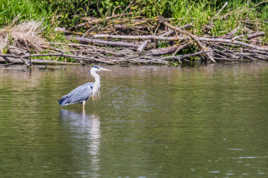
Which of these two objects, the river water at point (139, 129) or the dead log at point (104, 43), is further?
the dead log at point (104, 43)

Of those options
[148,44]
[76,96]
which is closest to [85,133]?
[76,96]

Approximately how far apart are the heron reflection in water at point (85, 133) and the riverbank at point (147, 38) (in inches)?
434

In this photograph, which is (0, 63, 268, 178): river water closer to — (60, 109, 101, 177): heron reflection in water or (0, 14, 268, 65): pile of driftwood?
(60, 109, 101, 177): heron reflection in water

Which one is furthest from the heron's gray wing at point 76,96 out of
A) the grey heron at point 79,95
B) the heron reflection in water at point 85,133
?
the heron reflection in water at point 85,133

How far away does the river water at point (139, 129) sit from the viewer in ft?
25.8

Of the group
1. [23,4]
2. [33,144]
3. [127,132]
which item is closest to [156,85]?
[127,132]

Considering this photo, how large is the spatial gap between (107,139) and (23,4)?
52.5ft

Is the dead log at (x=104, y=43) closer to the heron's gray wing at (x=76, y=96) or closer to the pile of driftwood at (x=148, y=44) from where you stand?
the pile of driftwood at (x=148, y=44)

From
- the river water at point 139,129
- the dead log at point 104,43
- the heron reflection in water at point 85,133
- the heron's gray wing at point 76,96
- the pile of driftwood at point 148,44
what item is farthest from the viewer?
the dead log at point 104,43

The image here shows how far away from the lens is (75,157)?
8.43 meters

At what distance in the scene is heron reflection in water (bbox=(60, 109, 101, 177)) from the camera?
8190 mm

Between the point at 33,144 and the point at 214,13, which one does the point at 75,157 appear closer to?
the point at 33,144

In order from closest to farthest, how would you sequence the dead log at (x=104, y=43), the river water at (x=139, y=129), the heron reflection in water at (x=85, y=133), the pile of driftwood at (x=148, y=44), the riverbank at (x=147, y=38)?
1. the river water at (x=139, y=129)
2. the heron reflection in water at (x=85, y=133)
3. the riverbank at (x=147, y=38)
4. the pile of driftwood at (x=148, y=44)
5. the dead log at (x=104, y=43)

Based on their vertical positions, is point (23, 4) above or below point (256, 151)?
above
